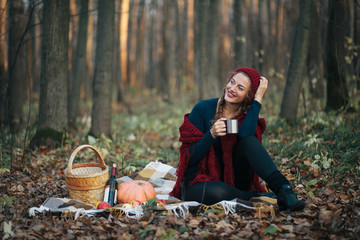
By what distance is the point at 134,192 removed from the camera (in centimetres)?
362

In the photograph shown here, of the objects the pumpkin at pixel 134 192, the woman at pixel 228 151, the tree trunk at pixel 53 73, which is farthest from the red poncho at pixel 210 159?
the tree trunk at pixel 53 73

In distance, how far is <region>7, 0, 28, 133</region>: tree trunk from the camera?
7.25 m

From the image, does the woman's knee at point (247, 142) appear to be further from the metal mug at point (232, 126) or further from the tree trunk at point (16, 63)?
the tree trunk at point (16, 63)

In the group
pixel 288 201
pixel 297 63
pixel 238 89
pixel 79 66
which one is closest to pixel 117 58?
pixel 79 66

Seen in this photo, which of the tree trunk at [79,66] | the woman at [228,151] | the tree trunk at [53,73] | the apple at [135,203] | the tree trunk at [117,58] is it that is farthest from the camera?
the tree trunk at [117,58]

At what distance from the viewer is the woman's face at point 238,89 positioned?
3539 millimetres

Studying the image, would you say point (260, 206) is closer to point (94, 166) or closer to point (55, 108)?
point (94, 166)

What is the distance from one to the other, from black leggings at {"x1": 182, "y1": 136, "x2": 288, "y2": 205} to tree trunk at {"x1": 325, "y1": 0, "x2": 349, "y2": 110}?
419 cm

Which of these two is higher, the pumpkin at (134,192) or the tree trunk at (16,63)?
the tree trunk at (16,63)

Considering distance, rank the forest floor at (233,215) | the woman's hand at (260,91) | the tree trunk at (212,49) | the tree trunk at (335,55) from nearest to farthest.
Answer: the forest floor at (233,215) < the woman's hand at (260,91) < the tree trunk at (335,55) < the tree trunk at (212,49)

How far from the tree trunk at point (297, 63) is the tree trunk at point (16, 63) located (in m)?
5.71

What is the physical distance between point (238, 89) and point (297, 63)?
3682mm

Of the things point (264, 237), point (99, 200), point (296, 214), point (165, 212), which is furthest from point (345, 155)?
point (99, 200)

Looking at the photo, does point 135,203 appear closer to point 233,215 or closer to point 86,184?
point 86,184
